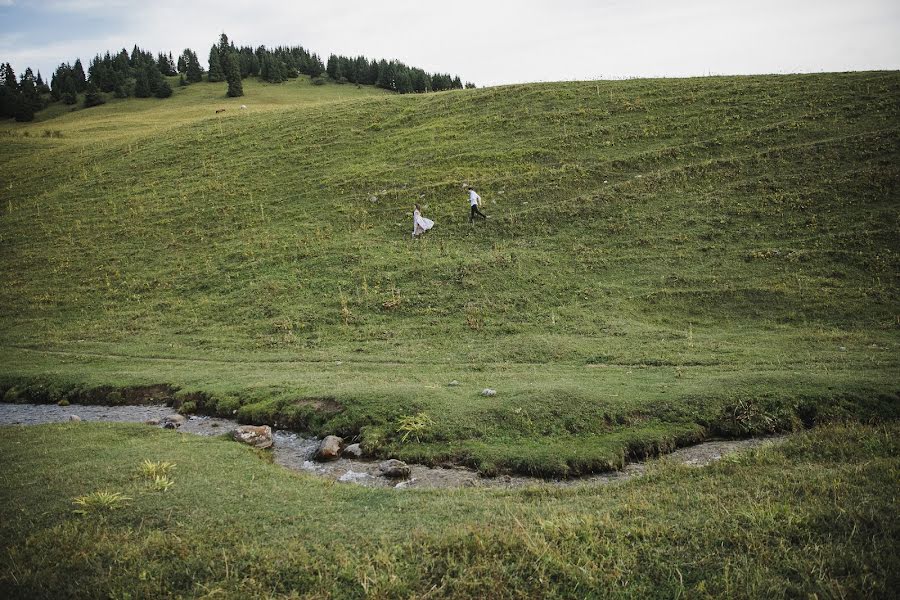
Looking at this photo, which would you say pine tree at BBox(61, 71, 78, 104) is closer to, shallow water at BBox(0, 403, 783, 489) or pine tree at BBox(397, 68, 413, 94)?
pine tree at BBox(397, 68, 413, 94)

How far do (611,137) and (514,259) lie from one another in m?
20.7

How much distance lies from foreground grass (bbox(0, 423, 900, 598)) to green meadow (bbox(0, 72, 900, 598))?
6cm

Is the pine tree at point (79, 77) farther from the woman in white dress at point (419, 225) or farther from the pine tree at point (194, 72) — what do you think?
the woman in white dress at point (419, 225)

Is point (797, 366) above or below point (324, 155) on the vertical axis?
below

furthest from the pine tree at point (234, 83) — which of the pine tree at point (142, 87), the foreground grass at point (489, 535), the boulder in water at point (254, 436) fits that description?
the foreground grass at point (489, 535)

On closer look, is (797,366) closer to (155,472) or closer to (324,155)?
(155,472)

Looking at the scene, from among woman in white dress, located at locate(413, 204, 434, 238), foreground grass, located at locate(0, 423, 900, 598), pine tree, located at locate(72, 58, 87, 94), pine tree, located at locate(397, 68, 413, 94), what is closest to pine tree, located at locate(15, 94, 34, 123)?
pine tree, located at locate(72, 58, 87, 94)

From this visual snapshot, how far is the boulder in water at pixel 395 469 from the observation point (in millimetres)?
14281

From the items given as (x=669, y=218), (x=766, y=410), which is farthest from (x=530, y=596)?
(x=669, y=218)

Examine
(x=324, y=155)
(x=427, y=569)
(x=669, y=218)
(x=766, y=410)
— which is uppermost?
(x=324, y=155)

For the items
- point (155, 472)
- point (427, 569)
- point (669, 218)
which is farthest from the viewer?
point (669, 218)

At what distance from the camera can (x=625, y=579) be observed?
7.29m

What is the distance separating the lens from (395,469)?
1428cm

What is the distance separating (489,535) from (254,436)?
36.4 feet
